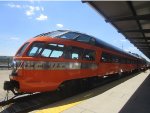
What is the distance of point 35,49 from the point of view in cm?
916

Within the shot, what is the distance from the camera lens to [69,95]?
10414 mm

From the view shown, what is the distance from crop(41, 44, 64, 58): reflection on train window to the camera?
9214mm

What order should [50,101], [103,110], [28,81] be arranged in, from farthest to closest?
1. [50,101]
2. [28,81]
3. [103,110]

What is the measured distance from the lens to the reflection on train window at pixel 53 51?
921cm

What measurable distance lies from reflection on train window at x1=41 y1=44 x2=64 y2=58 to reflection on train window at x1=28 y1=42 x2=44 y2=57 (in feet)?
0.69

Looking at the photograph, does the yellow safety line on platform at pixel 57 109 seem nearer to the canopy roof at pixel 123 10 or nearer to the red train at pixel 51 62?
the red train at pixel 51 62

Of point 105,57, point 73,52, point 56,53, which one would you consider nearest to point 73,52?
point 73,52

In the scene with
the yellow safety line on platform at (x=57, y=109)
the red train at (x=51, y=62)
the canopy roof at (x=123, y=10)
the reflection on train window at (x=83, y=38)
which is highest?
the canopy roof at (x=123, y=10)

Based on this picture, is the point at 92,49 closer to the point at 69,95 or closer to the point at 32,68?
the point at 69,95

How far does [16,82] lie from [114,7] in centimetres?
577

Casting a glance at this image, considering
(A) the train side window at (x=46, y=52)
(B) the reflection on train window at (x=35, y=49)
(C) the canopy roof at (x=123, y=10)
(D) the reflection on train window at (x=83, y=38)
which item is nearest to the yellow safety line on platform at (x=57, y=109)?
(A) the train side window at (x=46, y=52)

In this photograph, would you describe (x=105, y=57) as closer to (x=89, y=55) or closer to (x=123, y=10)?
(x=89, y=55)

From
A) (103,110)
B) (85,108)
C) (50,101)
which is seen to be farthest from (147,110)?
(50,101)

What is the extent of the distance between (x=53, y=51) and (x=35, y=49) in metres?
0.77
